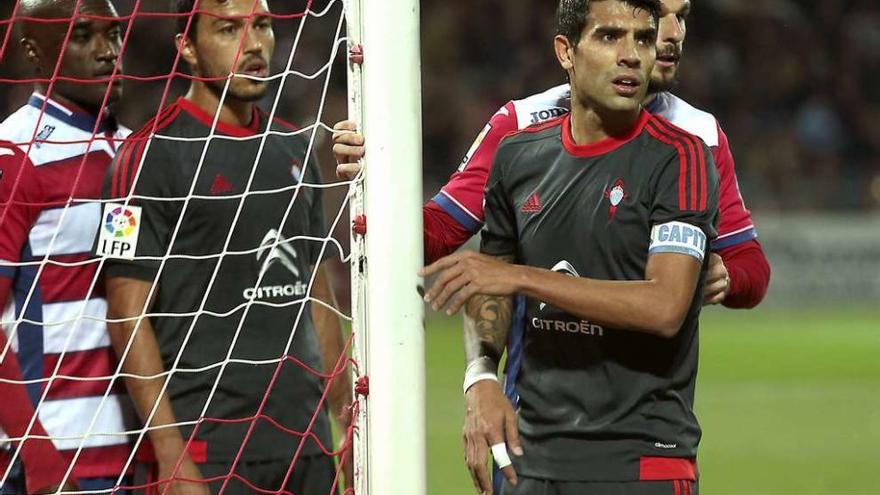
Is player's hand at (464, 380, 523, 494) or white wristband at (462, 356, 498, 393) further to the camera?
white wristband at (462, 356, 498, 393)

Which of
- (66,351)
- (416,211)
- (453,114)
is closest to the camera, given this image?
(416,211)

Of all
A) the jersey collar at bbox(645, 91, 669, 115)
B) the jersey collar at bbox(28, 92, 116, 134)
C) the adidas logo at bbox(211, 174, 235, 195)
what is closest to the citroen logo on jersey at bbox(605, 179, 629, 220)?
the jersey collar at bbox(645, 91, 669, 115)

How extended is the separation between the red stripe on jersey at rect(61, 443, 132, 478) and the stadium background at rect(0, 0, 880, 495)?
144 inches

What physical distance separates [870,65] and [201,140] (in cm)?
1574

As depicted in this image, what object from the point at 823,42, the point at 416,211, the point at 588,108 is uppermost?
the point at 823,42

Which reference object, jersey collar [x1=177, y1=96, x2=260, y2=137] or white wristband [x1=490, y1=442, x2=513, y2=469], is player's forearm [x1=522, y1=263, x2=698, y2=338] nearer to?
white wristband [x1=490, y1=442, x2=513, y2=469]

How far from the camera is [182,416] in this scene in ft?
13.4

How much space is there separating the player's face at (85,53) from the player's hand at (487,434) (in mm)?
1479

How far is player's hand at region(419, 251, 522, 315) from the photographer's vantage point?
10.4 feet

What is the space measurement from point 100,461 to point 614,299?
5.37 feet

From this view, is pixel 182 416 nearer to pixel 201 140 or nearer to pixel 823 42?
pixel 201 140

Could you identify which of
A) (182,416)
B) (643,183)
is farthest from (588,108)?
(182,416)

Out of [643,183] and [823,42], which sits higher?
[823,42]

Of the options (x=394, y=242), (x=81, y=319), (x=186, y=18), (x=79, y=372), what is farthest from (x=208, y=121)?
(x=394, y=242)
